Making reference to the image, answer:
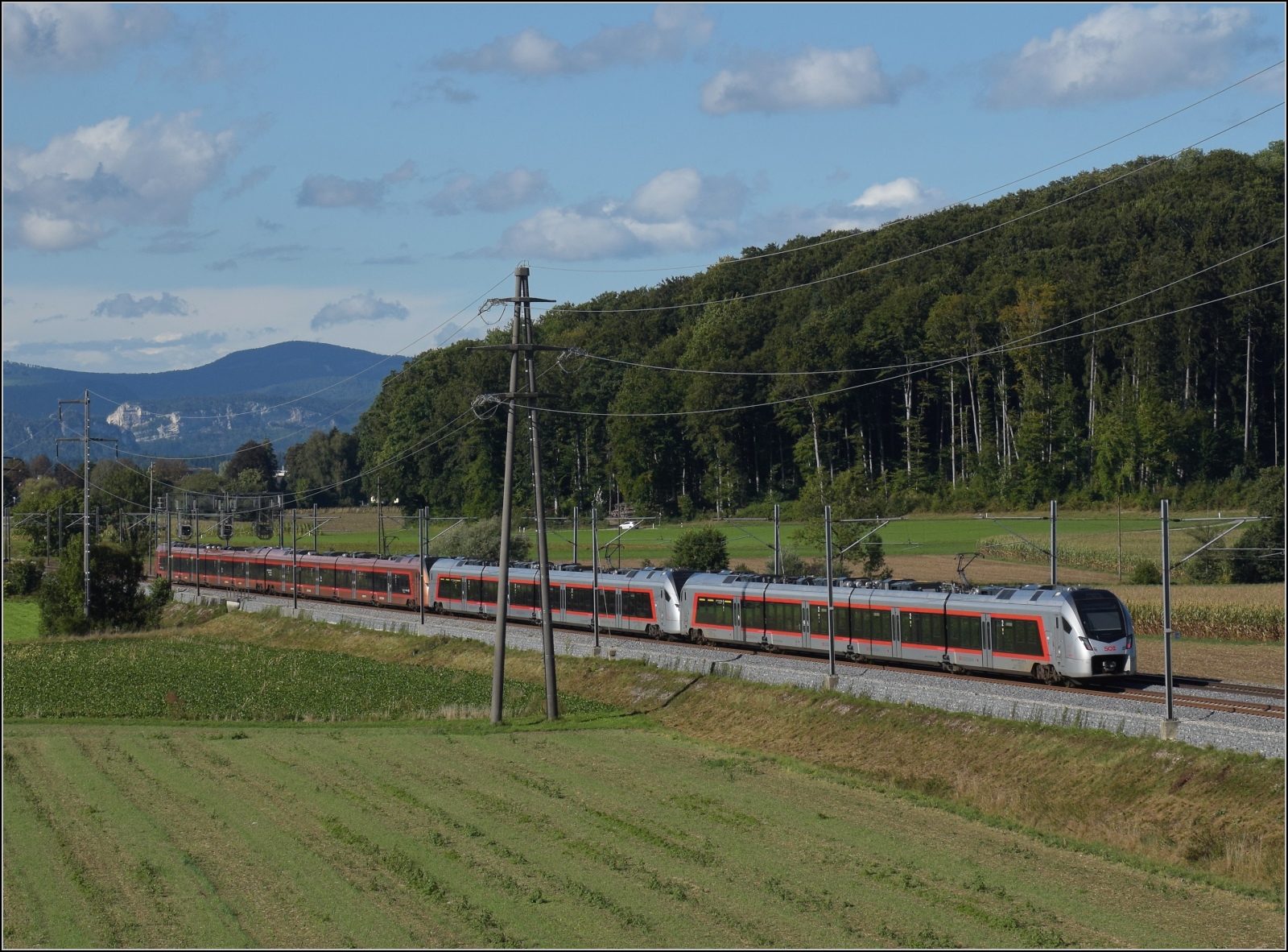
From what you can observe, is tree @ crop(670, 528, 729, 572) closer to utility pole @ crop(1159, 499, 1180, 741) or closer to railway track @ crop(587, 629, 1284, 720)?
railway track @ crop(587, 629, 1284, 720)

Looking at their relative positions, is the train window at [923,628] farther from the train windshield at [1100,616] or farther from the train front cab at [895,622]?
the train windshield at [1100,616]

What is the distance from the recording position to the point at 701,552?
70.7 metres

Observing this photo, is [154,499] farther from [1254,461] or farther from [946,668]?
[946,668]

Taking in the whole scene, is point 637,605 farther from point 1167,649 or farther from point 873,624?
point 1167,649

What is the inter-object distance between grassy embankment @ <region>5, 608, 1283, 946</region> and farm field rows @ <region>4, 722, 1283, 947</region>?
73mm

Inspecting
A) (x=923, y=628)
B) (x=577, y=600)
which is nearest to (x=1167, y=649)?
(x=923, y=628)

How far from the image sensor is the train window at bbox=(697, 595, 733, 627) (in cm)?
5082

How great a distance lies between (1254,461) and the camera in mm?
96625

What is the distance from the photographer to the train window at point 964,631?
131 ft

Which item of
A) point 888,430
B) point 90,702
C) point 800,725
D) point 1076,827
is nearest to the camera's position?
point 1076,827

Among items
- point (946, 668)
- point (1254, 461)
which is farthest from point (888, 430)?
point (946, 668)

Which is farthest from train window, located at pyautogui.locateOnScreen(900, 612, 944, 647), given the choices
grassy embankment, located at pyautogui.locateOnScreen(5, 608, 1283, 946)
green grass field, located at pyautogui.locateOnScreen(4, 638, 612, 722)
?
green grass field, located at pyautogui.locateOnScreen(4, 638, 612, 722)

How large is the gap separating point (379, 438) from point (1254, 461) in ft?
347

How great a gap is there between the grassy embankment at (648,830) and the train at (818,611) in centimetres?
439
